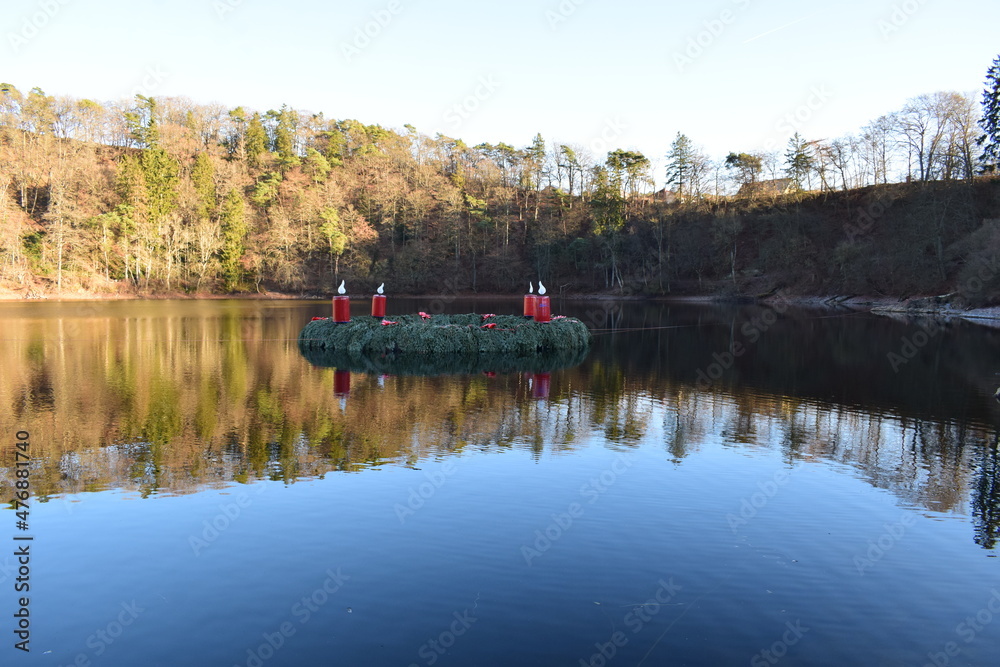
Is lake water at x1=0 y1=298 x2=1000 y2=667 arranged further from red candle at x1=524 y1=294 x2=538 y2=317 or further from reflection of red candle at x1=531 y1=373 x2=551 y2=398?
red candle at x1=524 y1=294 x2=538 y2=317

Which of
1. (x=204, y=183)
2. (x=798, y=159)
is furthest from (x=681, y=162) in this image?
(x=204, y=183)

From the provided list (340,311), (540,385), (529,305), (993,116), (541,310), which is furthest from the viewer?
(993,116)

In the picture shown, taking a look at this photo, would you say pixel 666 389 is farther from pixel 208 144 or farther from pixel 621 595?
pixel 208 144

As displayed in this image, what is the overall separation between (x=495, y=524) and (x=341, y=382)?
31.2 feet

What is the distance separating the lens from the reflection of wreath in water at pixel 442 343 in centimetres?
2000

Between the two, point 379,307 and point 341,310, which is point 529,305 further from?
point 341,310

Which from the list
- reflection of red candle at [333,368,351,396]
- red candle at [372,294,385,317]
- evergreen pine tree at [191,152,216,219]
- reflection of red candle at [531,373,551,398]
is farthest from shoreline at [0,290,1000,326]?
reflection of red candle at [333,368,351,396]

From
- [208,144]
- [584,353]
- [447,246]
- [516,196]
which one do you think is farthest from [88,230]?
[584,353]

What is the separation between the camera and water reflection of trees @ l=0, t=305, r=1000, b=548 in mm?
8789

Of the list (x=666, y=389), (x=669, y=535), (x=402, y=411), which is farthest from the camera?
(x=666, y=389)

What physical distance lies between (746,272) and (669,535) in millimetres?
61084

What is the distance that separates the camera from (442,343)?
21.2 metres

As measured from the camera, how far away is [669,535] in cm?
673

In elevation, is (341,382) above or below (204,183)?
below
